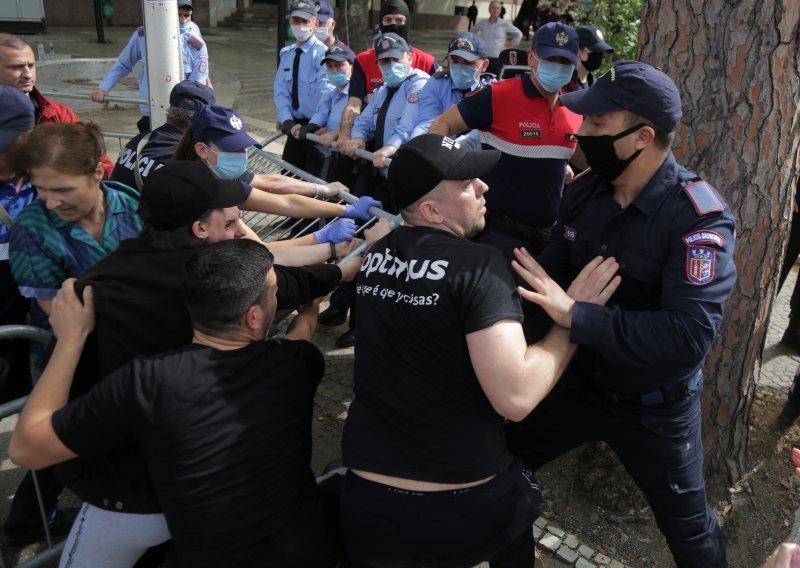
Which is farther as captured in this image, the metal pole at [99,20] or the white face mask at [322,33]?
the metal pole at [99,20]

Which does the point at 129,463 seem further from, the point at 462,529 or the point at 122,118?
the point at 122,118

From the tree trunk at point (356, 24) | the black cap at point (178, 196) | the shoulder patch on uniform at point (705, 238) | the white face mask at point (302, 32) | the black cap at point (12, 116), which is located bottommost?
the tree trunk at point (356, 24)

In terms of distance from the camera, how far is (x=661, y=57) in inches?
115

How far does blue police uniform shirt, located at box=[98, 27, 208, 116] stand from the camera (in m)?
7.05

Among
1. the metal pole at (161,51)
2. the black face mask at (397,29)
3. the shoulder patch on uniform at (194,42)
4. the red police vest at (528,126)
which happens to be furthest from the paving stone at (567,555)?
the shoulder patch on uniform at (194,42)

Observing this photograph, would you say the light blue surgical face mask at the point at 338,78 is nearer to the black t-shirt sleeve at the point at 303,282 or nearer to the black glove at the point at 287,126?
the black glove at the point at 287,126

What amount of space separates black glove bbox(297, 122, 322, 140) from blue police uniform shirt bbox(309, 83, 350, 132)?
0.15 feet

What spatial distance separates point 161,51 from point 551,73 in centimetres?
258

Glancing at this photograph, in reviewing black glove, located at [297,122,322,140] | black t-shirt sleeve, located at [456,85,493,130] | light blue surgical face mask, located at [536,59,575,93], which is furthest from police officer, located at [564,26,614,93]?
black glove, located at [297,122,322,140]

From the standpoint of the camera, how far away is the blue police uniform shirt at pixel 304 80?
6297 millimetres

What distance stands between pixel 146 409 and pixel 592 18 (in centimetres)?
626

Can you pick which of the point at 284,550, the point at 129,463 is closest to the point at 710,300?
the point at 284,550

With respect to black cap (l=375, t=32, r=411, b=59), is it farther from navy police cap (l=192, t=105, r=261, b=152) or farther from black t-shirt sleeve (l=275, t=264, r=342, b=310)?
black t-shirt sleeve (l=275, t=264, r=342, b=310)

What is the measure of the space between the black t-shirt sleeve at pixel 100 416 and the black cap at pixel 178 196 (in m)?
0.57
